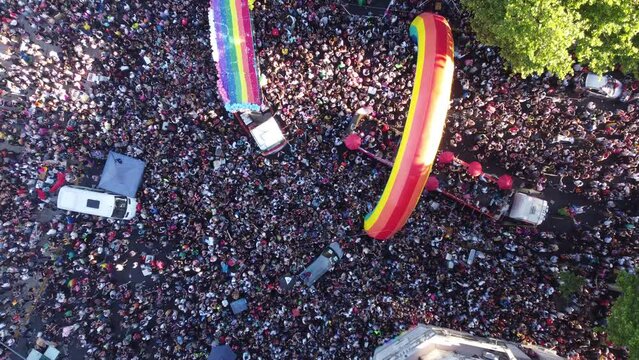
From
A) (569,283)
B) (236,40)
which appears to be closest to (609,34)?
(569,283)

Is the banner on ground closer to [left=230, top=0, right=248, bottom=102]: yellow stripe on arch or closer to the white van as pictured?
[left=230, top=0, right=248, bottom=102]: yellow stripe on arch

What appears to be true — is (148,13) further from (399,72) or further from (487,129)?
(487,129)

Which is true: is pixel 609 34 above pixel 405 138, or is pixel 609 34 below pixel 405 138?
above

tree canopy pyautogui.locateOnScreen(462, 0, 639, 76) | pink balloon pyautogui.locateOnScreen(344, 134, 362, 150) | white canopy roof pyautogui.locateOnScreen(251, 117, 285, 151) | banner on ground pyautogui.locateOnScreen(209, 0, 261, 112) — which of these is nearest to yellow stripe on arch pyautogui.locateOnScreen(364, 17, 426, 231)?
tree canopy pyautogui.locateOnScreen(462, 0, 639, 76)

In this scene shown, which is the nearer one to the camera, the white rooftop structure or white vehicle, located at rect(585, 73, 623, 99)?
the white rooftop structure

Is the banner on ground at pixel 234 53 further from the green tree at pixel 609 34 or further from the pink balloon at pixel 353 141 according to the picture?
the green tree at pixel 609 34

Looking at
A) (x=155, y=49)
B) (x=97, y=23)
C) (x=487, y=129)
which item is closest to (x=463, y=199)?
(x=487, y=129)

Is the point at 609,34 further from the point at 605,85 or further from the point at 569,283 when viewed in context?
the point at 569,283
